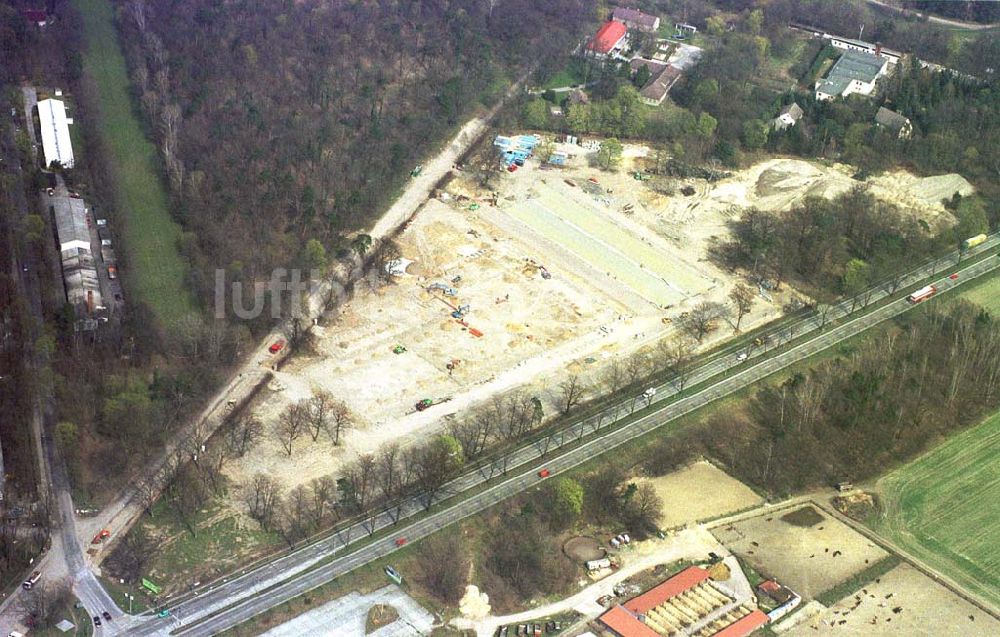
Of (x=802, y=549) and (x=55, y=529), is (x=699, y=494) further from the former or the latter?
(x=55, y=529)

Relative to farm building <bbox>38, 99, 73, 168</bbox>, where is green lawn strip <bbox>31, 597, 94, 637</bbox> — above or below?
below

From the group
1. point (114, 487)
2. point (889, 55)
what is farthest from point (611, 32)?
point (114, 487)

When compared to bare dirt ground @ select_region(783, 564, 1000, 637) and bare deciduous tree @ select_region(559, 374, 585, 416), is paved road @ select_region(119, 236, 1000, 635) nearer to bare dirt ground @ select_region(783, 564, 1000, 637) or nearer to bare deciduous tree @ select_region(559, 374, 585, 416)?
bare deciduous tree @ select_region(559, 374, 585, 416)

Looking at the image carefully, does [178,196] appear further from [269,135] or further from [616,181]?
[616,181]

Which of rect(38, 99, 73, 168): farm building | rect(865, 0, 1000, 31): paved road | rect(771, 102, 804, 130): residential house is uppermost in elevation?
rect(865, 0, 1000, 31): paved road

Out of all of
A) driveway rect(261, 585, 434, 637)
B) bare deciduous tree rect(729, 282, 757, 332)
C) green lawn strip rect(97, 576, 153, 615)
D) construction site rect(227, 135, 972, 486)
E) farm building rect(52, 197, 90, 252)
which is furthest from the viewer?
farm building rect(52, 197, 90, 252)

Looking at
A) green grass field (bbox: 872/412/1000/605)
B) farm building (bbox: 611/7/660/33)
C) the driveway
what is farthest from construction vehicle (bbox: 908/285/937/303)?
farm building (bbox: 611/7/660/33)
